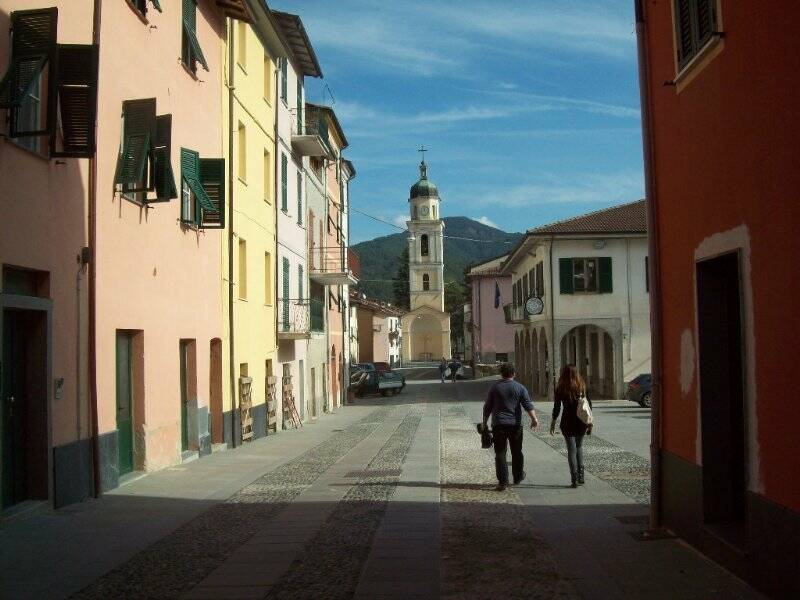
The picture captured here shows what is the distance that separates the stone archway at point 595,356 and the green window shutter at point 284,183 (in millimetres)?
14980

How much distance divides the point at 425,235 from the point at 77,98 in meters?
89.7

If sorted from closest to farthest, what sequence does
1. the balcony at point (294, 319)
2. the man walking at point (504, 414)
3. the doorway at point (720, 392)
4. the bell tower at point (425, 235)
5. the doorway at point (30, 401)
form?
the doorway at point (720, 392)
the doorway at point (30, 401)
the man walking at point (504, 414)
the balcony at point (294, 319)
the bell tower at point (425, 235)

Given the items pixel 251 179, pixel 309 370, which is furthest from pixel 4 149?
pixel 309 370

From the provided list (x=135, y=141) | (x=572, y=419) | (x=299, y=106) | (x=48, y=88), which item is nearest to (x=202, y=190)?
(x=135, y=141)

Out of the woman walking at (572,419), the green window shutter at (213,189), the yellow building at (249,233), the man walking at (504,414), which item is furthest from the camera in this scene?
the yellow building at (249,233)

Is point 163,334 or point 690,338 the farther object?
point 163,334

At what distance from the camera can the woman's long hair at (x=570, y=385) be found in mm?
12117

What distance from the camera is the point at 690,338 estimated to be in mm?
7980

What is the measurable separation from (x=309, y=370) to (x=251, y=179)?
11.1 meters

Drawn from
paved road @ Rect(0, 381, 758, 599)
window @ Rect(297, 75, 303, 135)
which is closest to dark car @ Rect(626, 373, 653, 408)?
window @ Rect(297, 75, 303, 135)

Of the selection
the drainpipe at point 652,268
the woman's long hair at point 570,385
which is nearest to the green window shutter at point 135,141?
the woman's long hair at point 570,385

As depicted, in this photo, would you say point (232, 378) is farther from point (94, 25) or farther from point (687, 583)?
point (687, 583)

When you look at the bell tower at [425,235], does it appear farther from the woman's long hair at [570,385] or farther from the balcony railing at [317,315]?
the woman's long hair at [570,385]

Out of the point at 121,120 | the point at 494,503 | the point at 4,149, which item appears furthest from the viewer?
the point at 121,120
